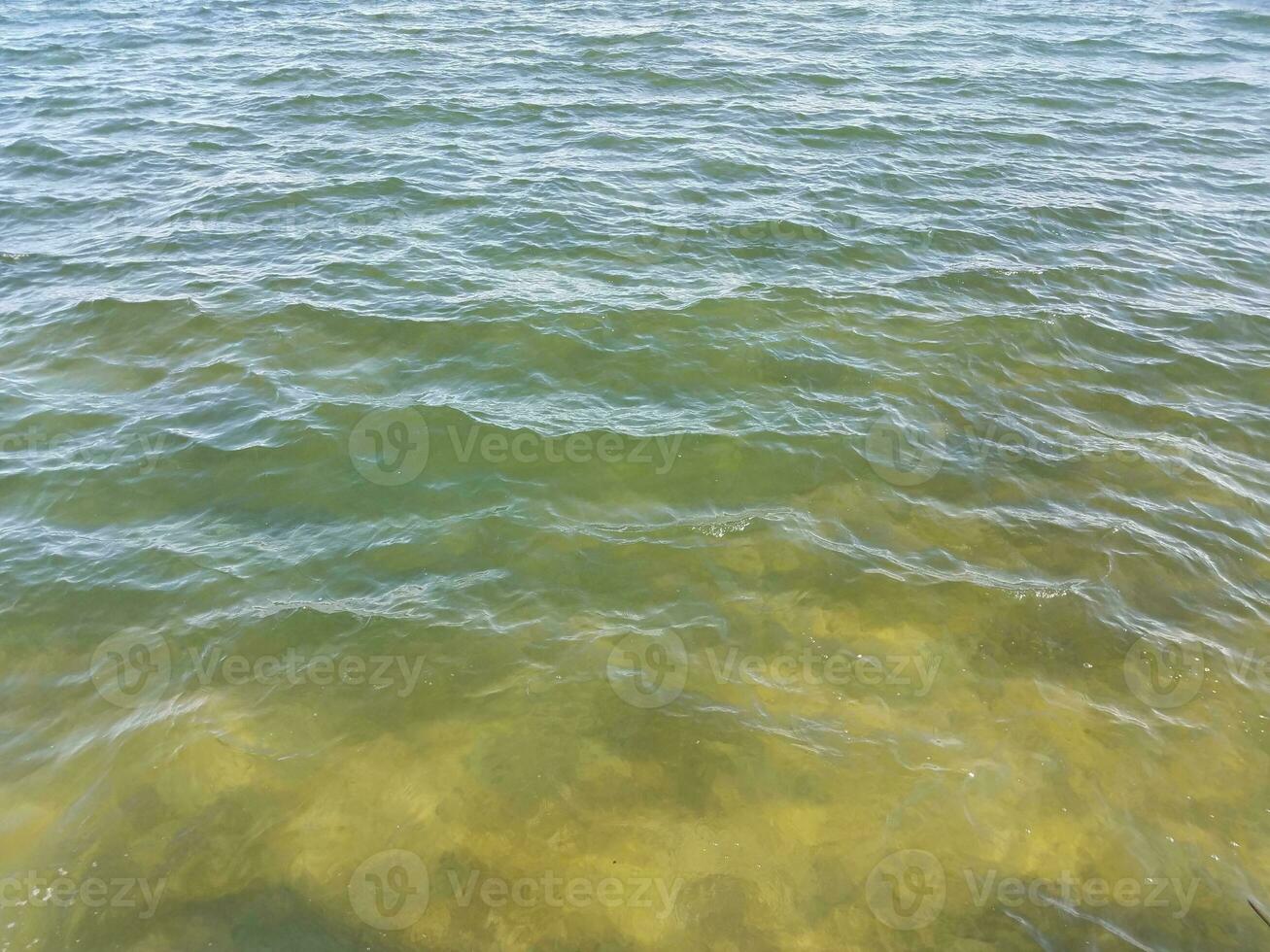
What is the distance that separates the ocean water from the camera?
22.9 feet

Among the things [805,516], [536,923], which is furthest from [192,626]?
[805,516]

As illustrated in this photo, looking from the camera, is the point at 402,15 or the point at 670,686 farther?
the point at 402,15

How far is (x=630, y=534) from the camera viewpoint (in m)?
10.2

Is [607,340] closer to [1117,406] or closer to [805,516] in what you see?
[805,516]

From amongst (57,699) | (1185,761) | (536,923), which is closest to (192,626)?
(57,699)

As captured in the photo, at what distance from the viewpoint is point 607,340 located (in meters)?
13.4

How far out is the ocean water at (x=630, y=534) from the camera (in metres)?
6.98

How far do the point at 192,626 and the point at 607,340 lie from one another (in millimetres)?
7183

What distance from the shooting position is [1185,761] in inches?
307

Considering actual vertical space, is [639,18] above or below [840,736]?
above

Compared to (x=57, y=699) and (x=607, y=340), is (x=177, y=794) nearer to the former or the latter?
(x=57, y=699)

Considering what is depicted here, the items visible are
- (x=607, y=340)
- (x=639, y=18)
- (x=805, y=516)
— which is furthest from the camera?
(x=639, y=18)

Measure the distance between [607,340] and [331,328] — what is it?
4.42 m

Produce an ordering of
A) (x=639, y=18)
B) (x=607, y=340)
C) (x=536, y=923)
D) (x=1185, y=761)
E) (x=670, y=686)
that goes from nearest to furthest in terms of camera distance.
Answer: (x=536, y=923) → (x=1185, y=761) → (x=670, y=686) → (x=607, y=340) → (x=639, y=18)
